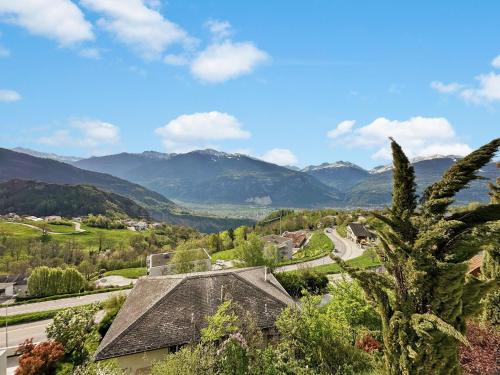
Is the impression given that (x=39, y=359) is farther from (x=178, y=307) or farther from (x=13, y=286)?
(x=13, y=286)

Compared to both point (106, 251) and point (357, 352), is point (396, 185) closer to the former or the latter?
point (357, 352)

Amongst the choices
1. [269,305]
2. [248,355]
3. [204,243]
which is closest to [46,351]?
[248,355]

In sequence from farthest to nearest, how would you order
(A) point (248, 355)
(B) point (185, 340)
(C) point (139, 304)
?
(C) point (139, 304)
(B) point (185, 340)
(A) point (248, 355)

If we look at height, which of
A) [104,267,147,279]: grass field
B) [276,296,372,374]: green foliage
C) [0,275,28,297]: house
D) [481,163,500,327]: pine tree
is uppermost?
[481,163,500,327]: pine tree

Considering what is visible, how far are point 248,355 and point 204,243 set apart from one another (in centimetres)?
11024

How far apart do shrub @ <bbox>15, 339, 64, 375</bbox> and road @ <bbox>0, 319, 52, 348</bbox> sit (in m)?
22.0

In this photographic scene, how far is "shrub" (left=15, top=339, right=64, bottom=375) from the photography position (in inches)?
810

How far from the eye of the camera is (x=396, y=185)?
1001 cm

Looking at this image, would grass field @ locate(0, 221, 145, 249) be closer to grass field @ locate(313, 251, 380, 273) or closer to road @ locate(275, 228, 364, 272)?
road @ locate(275, 228, 364, 272)

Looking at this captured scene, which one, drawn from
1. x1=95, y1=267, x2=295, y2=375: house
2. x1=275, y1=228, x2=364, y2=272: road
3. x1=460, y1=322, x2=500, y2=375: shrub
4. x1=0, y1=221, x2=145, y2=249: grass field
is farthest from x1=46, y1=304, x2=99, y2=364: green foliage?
x1=0, y1=221, x2=145, y2=249: grass field

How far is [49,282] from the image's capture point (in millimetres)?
65062

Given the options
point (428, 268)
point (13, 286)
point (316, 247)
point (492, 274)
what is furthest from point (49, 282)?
point (316, 247)

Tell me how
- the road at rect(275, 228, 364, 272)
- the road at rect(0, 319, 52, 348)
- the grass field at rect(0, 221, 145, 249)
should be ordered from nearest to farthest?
the road at rect(0, 319, 52, 348) → the road at rect(275, 228, 364, 272) → the grass field at rect(0, 221, 145, 249)

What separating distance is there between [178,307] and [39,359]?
30.7 ft
